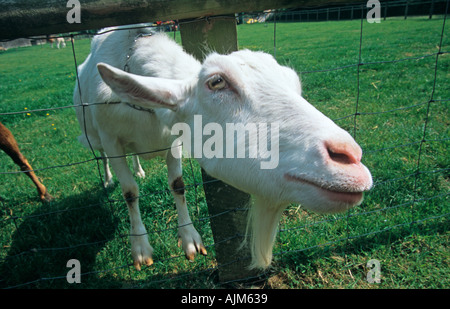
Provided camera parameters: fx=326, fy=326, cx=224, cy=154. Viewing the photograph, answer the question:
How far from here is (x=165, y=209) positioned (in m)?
3.39

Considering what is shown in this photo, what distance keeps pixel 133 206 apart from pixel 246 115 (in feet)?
5.41

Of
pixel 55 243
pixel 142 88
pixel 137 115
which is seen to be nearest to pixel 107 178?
pixel 55 243

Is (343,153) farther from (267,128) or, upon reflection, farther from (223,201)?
(223,201)

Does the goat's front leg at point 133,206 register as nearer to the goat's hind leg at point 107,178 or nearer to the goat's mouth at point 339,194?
the goat's hind leg at point 107,178

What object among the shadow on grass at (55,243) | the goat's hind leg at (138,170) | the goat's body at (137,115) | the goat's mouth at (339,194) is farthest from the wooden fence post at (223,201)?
the goat's hind leg at (138,170)

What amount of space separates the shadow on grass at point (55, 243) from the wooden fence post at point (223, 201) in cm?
88

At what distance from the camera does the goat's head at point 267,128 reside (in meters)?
1.40

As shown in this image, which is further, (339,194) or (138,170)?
(138,170)

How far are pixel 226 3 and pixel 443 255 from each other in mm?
2472

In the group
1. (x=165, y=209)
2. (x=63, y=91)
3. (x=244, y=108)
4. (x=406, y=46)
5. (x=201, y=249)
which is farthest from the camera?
(x=406, y=46)

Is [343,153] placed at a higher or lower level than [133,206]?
higher

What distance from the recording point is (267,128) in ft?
5.25
